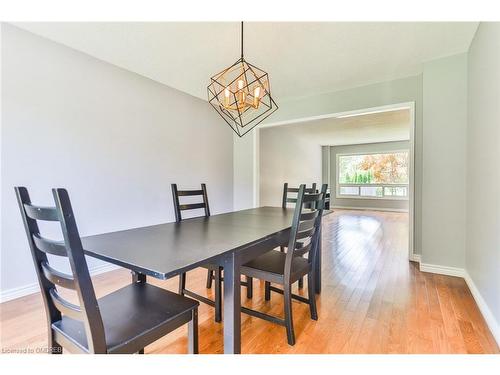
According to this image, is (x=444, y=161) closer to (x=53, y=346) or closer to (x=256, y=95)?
(x=256, y=95)

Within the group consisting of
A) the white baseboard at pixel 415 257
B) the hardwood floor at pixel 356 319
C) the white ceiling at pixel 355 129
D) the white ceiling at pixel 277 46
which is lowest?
the hardwood floor at pixel 356 319

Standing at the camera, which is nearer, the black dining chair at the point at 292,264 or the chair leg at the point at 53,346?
the chair leg at the point at 53,346

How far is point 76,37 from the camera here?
2350mm

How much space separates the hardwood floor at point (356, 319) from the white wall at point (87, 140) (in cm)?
69

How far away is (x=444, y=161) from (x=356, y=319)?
2.01 meters

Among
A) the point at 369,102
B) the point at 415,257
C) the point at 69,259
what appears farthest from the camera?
the point at 369,102

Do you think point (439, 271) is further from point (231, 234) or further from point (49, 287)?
point (49, 287)

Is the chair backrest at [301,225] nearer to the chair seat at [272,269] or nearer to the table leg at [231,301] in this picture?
the chair seat at [272,269]

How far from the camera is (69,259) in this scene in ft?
2.80

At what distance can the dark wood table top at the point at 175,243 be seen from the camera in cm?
101

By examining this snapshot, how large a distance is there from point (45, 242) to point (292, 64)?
9.32 feet

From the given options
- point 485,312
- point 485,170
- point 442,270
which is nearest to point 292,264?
point 485,312

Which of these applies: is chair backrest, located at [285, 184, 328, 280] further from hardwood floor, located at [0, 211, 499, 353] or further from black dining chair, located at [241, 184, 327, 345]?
hardwood floor, located at [0, 211, 499, 353]

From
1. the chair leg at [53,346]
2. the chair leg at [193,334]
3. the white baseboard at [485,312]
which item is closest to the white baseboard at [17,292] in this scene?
the chair leg at [53,346]
